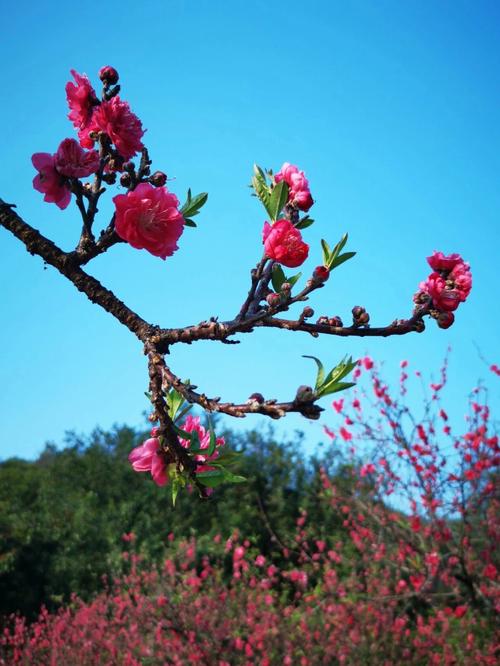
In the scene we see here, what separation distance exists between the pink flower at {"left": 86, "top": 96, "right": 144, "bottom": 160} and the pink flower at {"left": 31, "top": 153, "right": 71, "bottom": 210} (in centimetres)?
21

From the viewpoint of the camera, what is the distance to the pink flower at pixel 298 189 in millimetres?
1994

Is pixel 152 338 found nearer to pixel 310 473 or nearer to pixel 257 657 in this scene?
pixel 257 657

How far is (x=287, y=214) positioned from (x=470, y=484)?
6.63 meters

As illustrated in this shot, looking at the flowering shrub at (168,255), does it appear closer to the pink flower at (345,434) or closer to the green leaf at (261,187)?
the green leaf at (261,187)

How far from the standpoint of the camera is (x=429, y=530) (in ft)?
26.3

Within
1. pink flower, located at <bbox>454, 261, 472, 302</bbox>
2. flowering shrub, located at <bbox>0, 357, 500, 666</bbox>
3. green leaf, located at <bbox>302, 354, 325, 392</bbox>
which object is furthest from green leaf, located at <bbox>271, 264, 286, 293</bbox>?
flowering shrub, located at <bbox>0, 357, 500, 666</bbox>

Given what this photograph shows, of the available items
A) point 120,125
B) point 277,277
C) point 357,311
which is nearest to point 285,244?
point 277,277

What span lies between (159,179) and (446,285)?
0.98m

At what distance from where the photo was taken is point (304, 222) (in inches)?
80.1

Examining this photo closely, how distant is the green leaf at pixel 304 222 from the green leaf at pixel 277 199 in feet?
0.45

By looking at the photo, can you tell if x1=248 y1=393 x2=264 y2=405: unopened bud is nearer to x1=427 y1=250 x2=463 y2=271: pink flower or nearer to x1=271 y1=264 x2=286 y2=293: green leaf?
x1=271 y1=264 x2=286 y2=293: green leaf

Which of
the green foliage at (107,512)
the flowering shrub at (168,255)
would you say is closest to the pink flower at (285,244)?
the flowering shrub at (168,255)

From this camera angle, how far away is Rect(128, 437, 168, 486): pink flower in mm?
1868

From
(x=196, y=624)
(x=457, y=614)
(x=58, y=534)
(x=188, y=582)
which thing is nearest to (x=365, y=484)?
(x=457, y=614)
